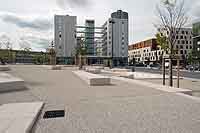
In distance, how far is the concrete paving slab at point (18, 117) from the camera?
4.78 meters

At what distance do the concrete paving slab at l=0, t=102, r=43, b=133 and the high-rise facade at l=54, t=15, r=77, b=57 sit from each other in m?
102

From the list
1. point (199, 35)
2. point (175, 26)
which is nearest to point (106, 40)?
point (199, 35)

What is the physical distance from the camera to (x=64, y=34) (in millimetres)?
110062

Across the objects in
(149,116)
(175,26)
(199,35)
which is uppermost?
(199,35)

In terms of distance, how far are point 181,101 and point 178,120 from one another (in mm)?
2708

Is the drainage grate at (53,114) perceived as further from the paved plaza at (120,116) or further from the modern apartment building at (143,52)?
the modern apartment building at (143,52)

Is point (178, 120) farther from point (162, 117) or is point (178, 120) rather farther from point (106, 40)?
point (106, 40)

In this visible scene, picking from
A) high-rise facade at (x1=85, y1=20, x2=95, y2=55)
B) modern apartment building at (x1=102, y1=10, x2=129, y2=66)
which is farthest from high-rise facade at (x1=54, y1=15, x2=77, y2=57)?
modern apartment building at (x1=102, y1=10, x2=129, y2=66)

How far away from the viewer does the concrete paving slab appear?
15.7 feet

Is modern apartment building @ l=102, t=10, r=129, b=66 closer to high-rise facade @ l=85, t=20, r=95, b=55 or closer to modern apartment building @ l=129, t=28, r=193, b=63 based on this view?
high-rise facade @ l=85, t=20, r=95, b=55

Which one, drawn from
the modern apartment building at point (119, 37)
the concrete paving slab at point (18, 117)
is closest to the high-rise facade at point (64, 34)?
the modern apartment building at point (119, 37)

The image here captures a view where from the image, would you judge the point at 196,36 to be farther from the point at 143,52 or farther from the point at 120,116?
the point at 120,116

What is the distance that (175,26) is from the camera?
15664mm

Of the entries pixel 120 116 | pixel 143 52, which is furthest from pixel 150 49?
Answer: pixel 120 116
